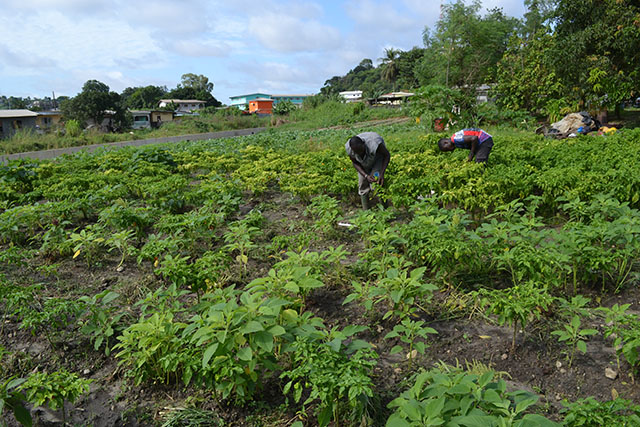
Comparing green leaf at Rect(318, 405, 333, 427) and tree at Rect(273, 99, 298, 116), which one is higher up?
tree at Rect(273, 99, 298, 116)

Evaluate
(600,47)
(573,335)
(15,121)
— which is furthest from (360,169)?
(15,121)

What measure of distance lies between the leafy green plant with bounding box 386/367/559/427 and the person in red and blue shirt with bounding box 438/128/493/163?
198 inches

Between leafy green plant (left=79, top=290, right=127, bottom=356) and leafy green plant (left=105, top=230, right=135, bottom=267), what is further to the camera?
leafy green plant (left=105, top=230, right=135, bottom=267)

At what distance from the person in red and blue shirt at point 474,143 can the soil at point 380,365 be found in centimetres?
345

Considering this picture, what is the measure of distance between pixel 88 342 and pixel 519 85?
72.8 ft

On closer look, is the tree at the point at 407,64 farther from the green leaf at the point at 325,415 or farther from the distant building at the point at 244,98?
the green leaf at the point at 325,415

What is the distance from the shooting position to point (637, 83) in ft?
43.8

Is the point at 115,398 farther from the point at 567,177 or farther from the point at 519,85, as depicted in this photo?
the point at 519,85

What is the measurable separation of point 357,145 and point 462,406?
13.8 feet

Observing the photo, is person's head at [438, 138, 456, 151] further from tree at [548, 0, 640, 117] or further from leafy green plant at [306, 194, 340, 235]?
tree at [548, 0, 640, 117]

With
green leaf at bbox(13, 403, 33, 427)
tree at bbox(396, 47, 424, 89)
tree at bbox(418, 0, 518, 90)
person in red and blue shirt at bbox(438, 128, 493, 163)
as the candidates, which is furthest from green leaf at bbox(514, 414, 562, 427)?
tree at bbox(396, 47, 424, 89)

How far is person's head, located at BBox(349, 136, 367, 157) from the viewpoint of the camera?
18.3ft

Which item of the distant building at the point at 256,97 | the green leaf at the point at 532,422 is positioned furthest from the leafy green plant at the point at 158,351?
the distant building at the point at 256,97

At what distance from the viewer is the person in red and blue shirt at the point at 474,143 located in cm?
650
